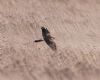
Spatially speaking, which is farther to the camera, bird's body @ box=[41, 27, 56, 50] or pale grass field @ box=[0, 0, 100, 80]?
bird's body @ box=[41, 27, 56, 50]

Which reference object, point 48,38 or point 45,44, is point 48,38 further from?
point 45,44

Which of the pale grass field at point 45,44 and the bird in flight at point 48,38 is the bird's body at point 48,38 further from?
the pale grass field at point 45,44

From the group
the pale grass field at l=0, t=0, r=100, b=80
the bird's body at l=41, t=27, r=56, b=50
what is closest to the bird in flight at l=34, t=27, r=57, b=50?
the bird's body at l=41, t=27, r=56, b=50

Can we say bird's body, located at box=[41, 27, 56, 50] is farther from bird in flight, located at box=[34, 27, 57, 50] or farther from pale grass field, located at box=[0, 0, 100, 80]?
pale grass field, located at box=[0, 0, 100, 80]

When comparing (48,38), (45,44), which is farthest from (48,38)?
(45,44)

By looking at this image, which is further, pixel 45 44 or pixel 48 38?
pixel 48 38

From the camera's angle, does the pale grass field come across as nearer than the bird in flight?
Yes

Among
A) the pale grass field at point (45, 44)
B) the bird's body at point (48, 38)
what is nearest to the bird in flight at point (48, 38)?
the bird's body at point (48, 38)

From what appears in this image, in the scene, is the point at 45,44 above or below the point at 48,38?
below
